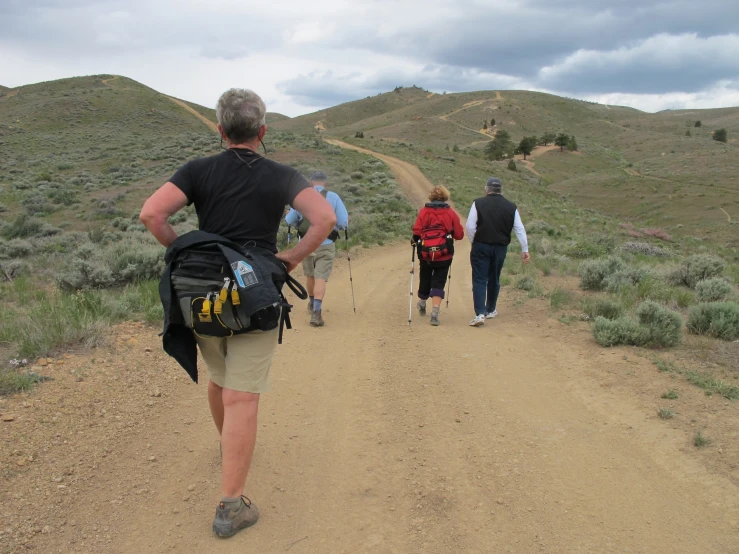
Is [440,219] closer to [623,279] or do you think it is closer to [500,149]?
[623,279]

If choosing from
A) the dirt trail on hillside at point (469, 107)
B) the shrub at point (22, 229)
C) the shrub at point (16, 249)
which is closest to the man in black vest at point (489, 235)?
the shrub at point (16, 249)

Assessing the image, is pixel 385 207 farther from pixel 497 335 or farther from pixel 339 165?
pixel 497 335

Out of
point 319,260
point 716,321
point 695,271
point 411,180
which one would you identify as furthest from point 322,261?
point 411,180

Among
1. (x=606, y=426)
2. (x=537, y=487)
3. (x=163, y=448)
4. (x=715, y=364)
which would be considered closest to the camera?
(x=537, y=487)

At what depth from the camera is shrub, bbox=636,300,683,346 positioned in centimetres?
622

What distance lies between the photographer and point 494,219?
7.59 metres

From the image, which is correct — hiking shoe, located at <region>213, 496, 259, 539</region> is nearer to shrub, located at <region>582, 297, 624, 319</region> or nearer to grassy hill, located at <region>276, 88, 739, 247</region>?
shrub, located at <region>582, 297, 624, 319</region>

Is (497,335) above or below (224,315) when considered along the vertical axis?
below

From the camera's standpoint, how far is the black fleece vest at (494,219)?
759 centimetres

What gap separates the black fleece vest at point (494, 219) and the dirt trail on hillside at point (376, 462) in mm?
1984

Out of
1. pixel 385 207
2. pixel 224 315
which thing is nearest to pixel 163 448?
pixel 224 315

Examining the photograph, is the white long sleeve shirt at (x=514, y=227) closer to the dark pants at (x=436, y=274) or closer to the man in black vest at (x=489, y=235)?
the man in black vest at (x=489, y=235)

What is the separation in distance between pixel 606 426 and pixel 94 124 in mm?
75946

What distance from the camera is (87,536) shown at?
120 inches
